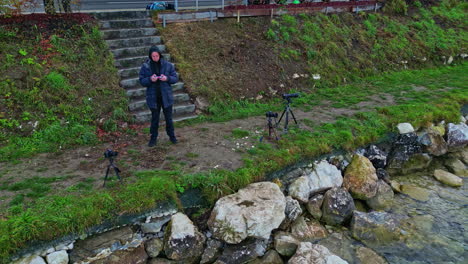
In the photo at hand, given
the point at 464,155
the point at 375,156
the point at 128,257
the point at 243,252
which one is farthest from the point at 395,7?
the point at 128,257

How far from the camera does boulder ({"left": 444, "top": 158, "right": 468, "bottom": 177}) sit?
347 inches

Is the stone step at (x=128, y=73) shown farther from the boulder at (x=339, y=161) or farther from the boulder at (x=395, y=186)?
the boulder at (x=395, y=186)

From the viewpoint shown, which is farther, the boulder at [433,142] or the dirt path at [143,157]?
the boulder at [433,142]

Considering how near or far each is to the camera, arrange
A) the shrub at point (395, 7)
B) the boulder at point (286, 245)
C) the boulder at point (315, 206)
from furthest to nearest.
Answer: the shrub at point (395, 7), the boulder at point (315, 206), the boulder at point (286, 245)

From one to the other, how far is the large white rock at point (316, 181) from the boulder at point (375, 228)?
3.04ft

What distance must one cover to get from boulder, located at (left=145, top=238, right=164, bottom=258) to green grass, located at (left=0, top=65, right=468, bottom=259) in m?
0.59

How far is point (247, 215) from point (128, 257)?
6.96 ft

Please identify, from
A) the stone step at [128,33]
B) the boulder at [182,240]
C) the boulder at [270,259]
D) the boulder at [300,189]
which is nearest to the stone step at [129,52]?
the stone step at [128,33]

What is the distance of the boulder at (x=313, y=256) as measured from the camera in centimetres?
552

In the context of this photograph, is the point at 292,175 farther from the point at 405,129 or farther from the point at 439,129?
the point at 439,129

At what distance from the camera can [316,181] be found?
7293 millimetres

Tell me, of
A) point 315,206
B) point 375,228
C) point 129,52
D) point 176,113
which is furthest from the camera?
point 129,52

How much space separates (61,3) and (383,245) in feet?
39.6

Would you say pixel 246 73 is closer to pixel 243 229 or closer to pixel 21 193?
pixel 243 229
